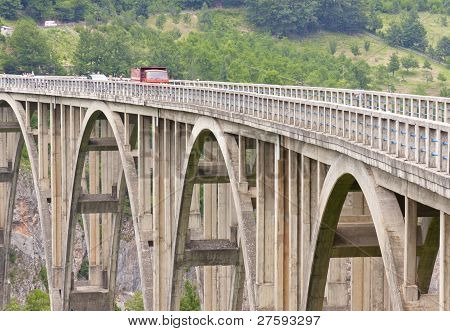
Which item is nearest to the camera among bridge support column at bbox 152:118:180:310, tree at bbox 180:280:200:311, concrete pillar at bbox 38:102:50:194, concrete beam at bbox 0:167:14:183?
bridge support column at bbox 152:118:180:310

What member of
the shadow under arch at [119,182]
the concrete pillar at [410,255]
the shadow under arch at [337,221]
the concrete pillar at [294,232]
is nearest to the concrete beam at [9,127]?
the shadow under arch at [119,182]

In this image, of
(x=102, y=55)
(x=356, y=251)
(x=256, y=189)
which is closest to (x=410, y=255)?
(x=356, y=251)

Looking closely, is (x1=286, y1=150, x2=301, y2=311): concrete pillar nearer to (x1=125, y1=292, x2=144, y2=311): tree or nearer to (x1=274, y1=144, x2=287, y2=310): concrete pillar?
(x1=274, y1=144, x2=287, y2=310): concrete pillar

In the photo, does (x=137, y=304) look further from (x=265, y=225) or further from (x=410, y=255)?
(x=410, y=255)

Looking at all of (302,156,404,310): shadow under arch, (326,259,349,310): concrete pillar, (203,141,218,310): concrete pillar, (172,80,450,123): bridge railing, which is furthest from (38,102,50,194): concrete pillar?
(302,156,404,310): shadow under arch

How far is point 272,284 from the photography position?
4275cm

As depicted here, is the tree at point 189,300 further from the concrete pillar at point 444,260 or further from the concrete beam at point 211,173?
the concrete pillar at point 444,260

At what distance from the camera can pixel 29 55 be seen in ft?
550

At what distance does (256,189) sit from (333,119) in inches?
396

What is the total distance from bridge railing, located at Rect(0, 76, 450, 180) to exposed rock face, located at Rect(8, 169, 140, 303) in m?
59.6

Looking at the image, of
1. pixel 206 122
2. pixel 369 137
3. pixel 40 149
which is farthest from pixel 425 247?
pixel 40 149

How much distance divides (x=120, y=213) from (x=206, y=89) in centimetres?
2385

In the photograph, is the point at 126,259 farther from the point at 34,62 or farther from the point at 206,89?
the point at 206,89

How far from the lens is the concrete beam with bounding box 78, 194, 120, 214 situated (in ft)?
237
